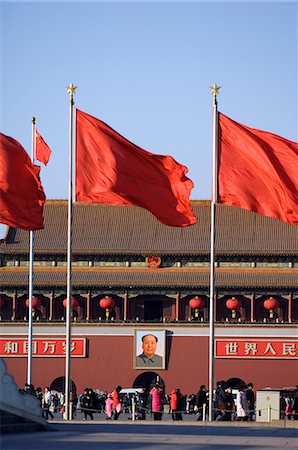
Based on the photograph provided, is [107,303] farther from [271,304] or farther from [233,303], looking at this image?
[271,304]

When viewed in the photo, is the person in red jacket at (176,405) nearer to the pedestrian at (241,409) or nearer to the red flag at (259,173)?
the pedestrian at (241,409)

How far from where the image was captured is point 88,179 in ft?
106

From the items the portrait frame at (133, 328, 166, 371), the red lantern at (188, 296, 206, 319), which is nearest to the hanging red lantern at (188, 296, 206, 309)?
the red lantern at (188, 296, 206, 319)

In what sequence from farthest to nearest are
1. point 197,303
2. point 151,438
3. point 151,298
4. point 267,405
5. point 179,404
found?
1. point 151,298
2. point 197,303
3. point 179,404
4. point 267,405
5. point 151,438

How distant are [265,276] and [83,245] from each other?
8368 mm

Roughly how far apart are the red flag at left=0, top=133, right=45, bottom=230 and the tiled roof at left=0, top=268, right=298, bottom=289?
2883 cm

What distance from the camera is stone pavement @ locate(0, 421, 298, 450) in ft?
74.3

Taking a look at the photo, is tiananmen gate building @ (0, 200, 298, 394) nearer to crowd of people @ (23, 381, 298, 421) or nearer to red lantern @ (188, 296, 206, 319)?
red lantern @ (188, 296, 206, 319)

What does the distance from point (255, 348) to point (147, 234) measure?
8674 millimetres

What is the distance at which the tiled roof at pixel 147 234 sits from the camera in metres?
62.8

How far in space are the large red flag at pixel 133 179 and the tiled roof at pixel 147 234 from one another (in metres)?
30.2

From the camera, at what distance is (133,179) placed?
31984mm

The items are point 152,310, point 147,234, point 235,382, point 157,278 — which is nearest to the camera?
point 235,382

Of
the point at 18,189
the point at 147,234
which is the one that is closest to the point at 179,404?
the point at 18,189
